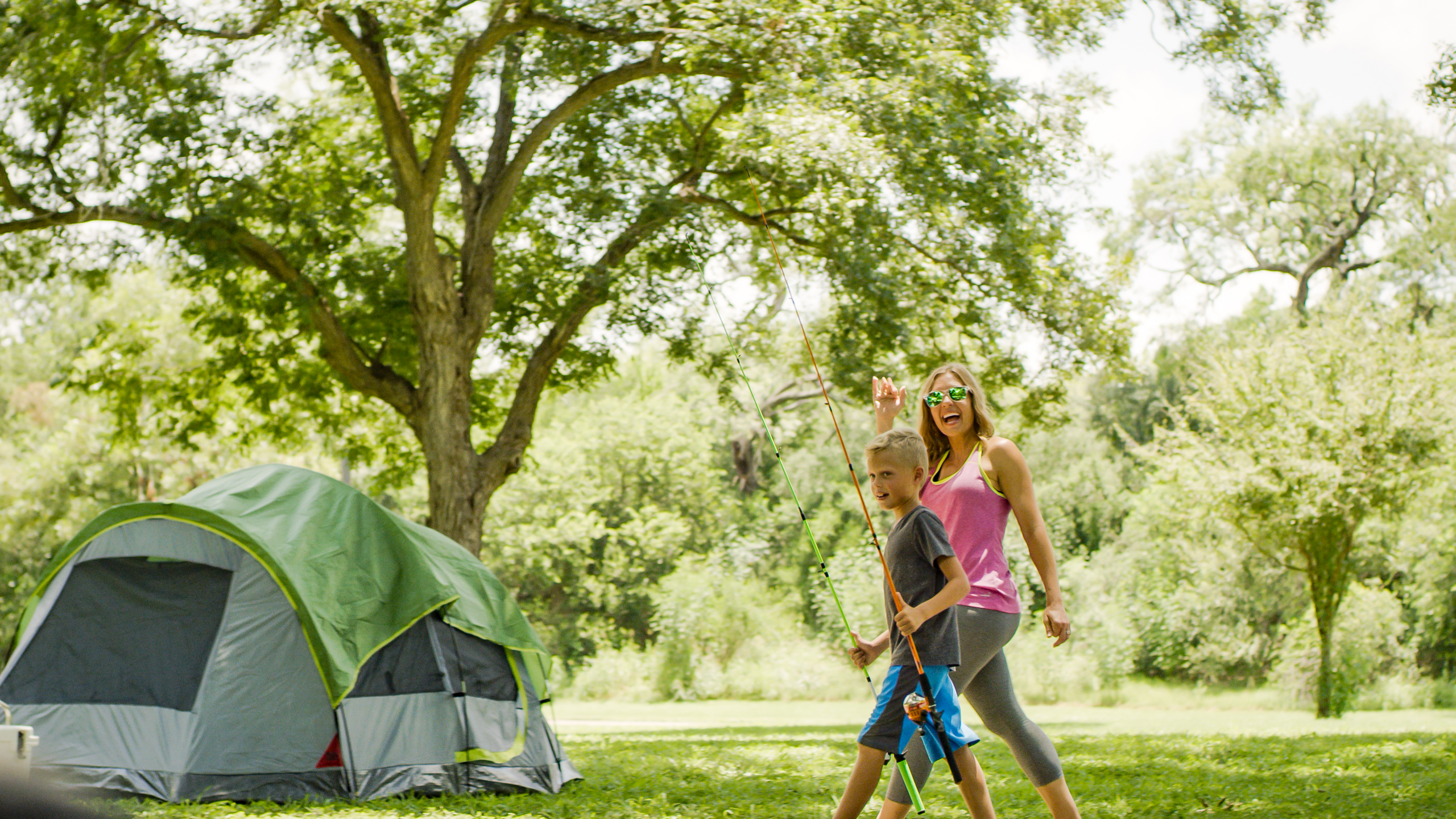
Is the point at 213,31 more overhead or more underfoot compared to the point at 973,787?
more overhead

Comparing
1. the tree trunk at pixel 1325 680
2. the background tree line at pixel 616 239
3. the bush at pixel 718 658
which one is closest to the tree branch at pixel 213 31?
the background tree line at pixel 616 239

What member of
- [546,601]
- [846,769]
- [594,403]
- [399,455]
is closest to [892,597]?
[846,769]

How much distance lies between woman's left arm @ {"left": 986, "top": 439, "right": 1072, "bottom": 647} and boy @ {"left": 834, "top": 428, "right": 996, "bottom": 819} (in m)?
0.34

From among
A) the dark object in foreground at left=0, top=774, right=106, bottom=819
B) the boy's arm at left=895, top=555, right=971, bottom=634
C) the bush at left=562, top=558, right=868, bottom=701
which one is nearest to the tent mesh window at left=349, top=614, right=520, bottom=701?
the boy's arm at left=895, top=555, right=971, bottom=634

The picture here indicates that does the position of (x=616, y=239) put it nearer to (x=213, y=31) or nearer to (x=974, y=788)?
(x=213, y=31)

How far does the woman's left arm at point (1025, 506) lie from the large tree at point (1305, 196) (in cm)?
2823

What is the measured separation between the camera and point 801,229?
14.0 metres

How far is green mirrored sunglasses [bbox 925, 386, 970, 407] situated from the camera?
4285mm

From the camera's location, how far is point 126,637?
761 centimetres

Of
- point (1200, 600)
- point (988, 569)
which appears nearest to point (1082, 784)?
point (988, 569)

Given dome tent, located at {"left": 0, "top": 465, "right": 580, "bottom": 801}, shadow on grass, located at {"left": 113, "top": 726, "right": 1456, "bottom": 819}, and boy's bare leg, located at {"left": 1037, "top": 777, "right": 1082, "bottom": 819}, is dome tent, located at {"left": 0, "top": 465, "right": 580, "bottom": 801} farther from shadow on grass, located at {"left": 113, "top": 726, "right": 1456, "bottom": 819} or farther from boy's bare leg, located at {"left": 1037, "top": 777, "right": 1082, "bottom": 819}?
boy's bare leg, located at {"left": 1037, "top": 777, "right": 1082, "bottom": 819}

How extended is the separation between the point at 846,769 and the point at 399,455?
9.92 meters

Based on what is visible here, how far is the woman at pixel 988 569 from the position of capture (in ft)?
13.0

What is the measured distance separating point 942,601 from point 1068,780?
488 cm
